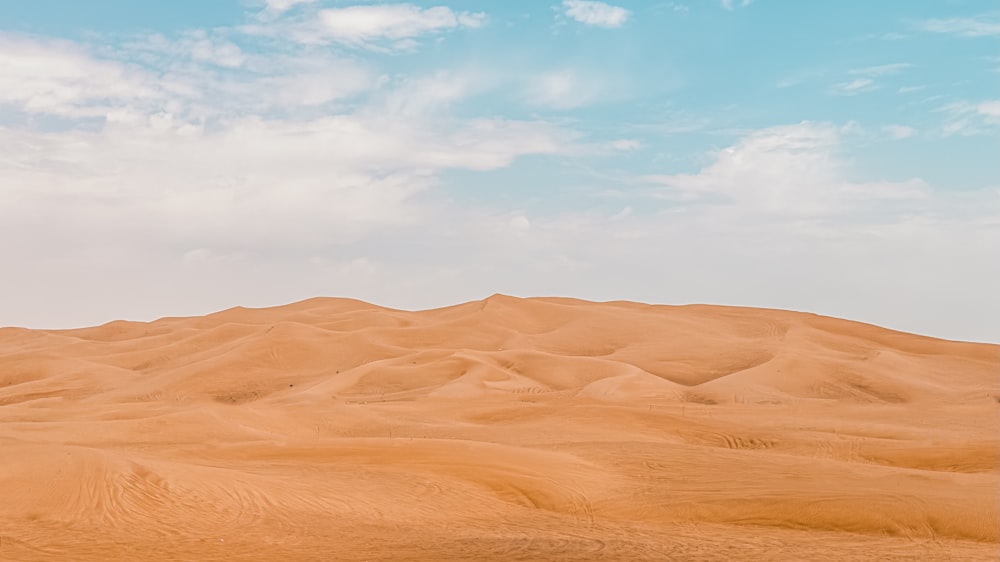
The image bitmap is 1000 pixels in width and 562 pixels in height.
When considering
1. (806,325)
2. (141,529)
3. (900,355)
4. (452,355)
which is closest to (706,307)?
(806,325)

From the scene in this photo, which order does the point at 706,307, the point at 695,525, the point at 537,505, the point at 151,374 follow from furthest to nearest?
the point at 706,307 → the point at 151,374 → the point at 537,505 → the point at 695,525

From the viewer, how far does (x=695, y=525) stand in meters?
14.0

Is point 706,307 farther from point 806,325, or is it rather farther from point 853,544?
point 853,544

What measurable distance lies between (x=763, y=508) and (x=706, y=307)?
168 feet

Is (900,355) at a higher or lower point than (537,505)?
higher

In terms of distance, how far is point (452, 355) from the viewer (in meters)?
42.2

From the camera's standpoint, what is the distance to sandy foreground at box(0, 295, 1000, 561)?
12.4 metres

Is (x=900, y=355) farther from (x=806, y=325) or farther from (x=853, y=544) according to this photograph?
(x=853, y=544)

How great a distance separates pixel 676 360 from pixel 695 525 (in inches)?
1251

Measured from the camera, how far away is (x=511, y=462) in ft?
56.1

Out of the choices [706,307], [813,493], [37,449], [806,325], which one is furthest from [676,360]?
[37,449]

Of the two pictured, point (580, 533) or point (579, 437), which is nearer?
point (580, 533)

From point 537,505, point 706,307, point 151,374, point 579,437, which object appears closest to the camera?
point 537,505

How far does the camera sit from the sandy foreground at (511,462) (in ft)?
40.7
